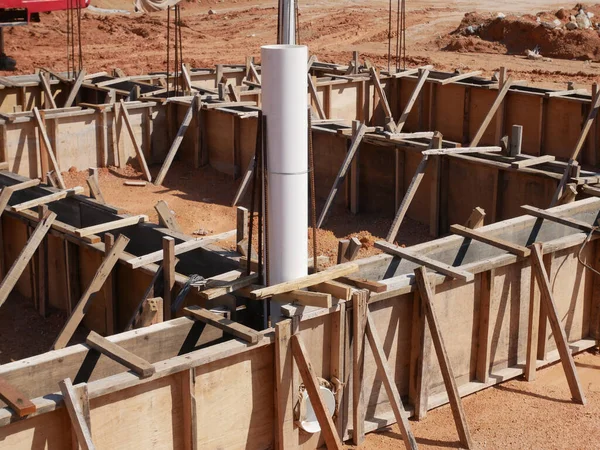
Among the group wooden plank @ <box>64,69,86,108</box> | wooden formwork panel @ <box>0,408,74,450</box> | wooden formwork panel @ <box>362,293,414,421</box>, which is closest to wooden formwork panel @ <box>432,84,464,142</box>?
wooden plank @ <box>64,69,86,108</box>

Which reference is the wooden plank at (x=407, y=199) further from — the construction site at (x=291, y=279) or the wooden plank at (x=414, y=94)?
the wooden plank at (x=414, y=94)

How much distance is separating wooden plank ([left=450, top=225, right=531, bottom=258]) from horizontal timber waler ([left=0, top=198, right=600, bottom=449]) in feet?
0.27

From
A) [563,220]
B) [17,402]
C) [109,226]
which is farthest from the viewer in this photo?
[109,226]

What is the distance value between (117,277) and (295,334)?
357 centimetres

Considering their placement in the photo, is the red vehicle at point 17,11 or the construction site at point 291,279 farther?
the red vehicle at point 17,11

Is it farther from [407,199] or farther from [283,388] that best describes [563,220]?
[407,199]

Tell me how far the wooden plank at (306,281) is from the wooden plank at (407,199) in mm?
6037

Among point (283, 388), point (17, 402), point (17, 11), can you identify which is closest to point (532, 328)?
point (283, 388)

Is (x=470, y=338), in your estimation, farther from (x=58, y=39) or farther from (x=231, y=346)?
(x=58, y=39)

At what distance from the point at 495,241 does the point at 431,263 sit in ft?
3.14

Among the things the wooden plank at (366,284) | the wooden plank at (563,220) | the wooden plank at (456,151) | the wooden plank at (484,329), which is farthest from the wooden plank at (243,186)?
the wooden plank at (366,284)

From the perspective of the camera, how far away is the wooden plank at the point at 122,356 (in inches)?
312

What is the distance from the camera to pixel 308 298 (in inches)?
356

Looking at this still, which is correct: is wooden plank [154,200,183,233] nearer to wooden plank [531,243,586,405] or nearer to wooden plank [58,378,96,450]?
wooden plank [531,243,586,405]
